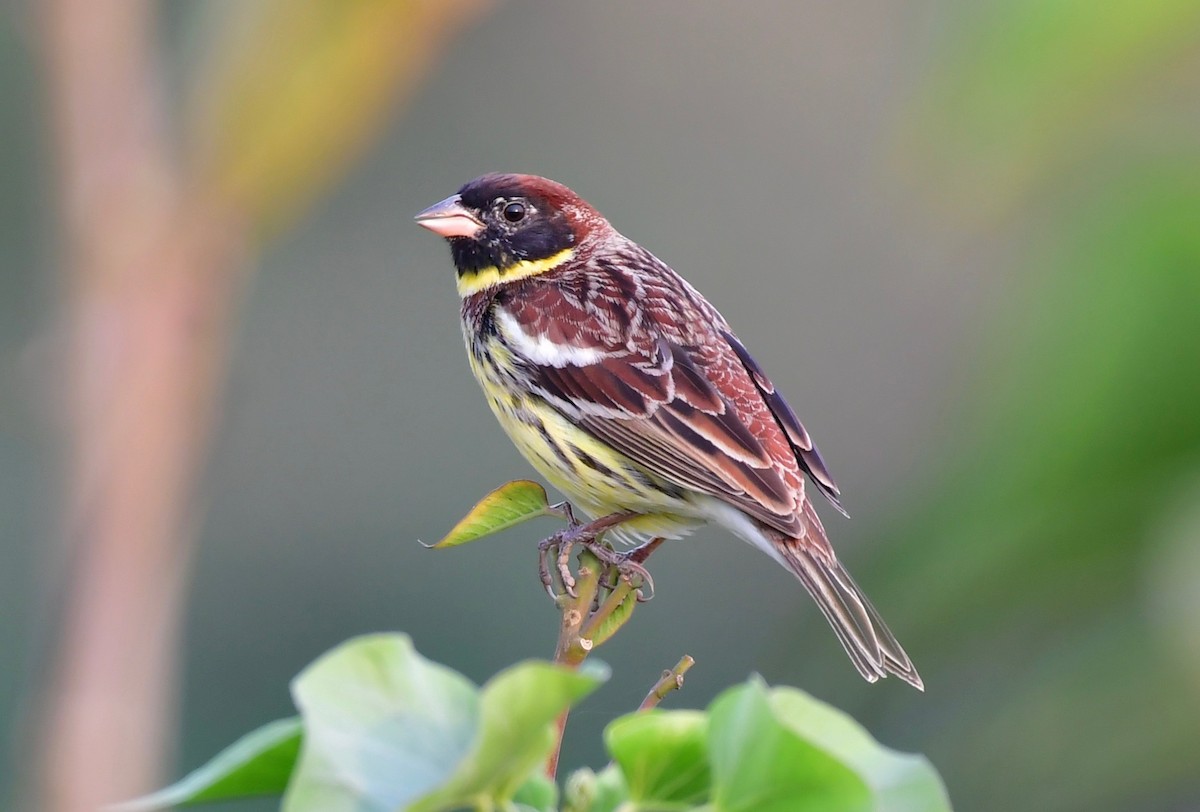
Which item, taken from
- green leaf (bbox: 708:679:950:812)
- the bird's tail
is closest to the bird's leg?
the bird's tail

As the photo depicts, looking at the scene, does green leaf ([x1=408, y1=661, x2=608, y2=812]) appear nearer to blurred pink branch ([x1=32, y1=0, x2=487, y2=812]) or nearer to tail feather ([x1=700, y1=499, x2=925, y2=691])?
tail feather ([x1=700, y1=499, x2=925, y2=691])

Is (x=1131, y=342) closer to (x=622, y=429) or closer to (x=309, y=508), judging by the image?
(x=622, y=429)

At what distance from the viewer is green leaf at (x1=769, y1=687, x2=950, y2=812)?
110 centimetres

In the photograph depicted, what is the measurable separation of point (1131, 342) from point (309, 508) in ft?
17.1

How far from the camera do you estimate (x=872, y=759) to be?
1.13 m

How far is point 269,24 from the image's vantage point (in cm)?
333

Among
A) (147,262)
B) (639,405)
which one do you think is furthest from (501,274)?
(147,262)

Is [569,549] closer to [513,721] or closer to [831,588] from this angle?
[831,588]

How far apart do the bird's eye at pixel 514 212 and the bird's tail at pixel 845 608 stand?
38.5 inches

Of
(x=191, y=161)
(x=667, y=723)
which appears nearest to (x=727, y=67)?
(x=191, y=161)

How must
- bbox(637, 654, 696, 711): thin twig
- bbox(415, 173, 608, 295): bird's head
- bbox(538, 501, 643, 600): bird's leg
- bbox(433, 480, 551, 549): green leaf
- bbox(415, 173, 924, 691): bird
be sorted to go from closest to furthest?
bbox(637, 654, 696, 711): thin twig
bbox(433, 480, 551, 549): green leaf
bbox(538, 501, 643, 600): bird's leg
bbox(415, 173, 924, 691): bird
bbox(415, 173, 608, 295): bird's head

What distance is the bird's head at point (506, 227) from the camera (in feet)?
11.9

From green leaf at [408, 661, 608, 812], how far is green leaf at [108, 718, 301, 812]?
153 millimetres

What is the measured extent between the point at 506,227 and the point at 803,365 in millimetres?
3968
